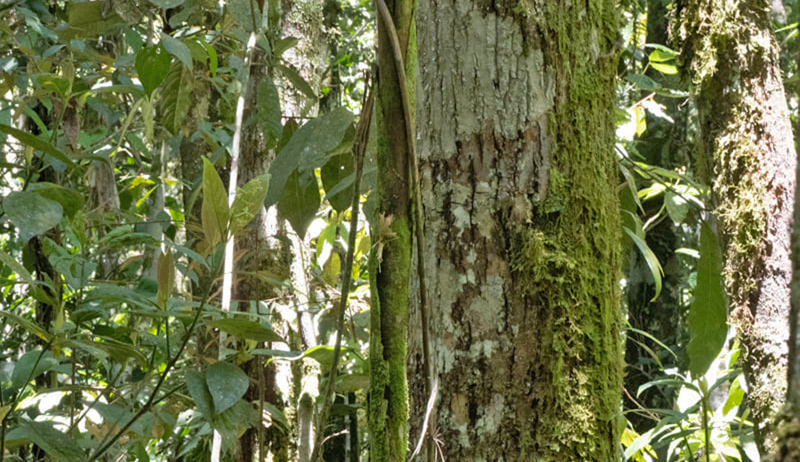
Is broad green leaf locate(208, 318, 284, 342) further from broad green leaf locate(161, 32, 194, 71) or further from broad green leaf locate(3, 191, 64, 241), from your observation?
broad green leaf locate(161, 32, 194, 71)

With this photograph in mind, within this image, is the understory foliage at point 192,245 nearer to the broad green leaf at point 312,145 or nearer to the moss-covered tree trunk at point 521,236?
the broad green leaf at point 312,145

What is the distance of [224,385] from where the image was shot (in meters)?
1.14

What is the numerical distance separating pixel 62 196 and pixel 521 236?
0.71 metres

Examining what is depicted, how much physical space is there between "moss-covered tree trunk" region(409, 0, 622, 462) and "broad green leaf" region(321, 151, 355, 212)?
0.85 ft

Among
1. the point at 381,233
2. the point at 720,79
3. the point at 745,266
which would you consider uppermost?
the point at 720,79

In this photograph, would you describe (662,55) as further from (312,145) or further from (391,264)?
(391,264)

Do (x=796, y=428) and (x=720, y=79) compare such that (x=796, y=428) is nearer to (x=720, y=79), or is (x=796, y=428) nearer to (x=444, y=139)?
(x=444, y=139)

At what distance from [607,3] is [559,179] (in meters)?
0.34

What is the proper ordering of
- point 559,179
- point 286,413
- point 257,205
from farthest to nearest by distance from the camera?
point 286,413 → point 559,179 → point 257,205

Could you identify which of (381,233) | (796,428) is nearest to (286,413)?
(381,233)

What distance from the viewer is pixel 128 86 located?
5.45 feet

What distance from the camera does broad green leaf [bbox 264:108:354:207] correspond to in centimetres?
125

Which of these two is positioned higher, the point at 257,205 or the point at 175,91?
the point at 175,91

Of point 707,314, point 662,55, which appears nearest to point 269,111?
point 707,314
